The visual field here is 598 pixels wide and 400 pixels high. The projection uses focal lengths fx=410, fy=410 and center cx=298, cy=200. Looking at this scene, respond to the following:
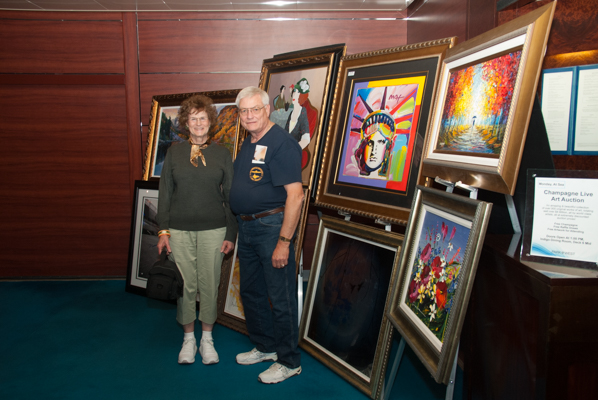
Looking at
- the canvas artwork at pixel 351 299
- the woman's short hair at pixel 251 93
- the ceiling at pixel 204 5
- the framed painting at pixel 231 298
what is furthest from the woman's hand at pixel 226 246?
the ceiling at pixel 204 5

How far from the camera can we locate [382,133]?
2.20 meters

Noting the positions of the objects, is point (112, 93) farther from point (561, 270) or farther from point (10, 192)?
point (561, 270)

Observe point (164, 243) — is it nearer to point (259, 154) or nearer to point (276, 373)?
point (259, 154)

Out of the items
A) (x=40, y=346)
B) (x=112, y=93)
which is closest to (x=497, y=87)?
(x=40, y=346)

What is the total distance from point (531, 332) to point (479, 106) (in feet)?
2.73

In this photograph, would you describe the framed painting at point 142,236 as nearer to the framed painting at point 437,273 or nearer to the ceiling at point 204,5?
the ceiling at point 204,5

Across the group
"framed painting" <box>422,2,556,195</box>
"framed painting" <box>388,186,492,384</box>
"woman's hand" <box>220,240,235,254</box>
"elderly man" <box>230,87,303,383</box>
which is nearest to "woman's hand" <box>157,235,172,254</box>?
"woman's hand" <box>220,240,235,254</box>

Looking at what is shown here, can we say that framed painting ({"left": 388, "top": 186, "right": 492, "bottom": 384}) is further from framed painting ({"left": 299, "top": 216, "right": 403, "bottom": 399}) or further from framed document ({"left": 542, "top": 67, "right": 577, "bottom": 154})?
framed document ({"left": 542, "top": 67, "right": 577, "bottom": 154})

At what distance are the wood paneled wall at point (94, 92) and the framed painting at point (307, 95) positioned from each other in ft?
3.20

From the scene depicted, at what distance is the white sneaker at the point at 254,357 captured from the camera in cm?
252

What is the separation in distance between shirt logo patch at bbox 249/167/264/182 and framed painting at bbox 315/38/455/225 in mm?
507

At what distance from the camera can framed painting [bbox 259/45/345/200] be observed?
8.48 ft

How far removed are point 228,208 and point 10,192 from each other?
275 centimetres

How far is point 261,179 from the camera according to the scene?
7.13 ft
